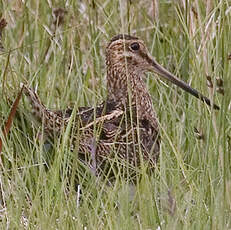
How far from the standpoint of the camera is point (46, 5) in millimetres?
5203

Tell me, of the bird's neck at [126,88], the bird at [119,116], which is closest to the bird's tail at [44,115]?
the bird at [119,116]

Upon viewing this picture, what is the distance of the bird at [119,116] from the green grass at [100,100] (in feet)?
0.27

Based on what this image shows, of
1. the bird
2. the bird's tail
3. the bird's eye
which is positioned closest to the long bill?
the bird

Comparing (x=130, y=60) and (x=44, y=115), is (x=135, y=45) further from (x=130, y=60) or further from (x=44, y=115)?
(x=44, y=115)

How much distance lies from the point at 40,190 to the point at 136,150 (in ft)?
2.69

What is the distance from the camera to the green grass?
3.10m

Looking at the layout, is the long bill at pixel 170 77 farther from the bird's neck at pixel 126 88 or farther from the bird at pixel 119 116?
the bird's neck at pixel 126 88

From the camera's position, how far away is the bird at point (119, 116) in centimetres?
382

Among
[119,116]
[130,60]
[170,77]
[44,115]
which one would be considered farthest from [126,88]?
[44,115]

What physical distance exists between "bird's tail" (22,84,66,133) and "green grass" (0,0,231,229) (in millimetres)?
69

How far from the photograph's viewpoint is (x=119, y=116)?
164 inches

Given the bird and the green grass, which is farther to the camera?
the bird

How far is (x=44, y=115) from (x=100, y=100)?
0.90 meters

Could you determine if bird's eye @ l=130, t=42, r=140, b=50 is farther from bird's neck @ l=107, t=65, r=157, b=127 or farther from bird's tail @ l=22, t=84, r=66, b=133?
bird's tail @ l=22, t=84, r=66, b=133
